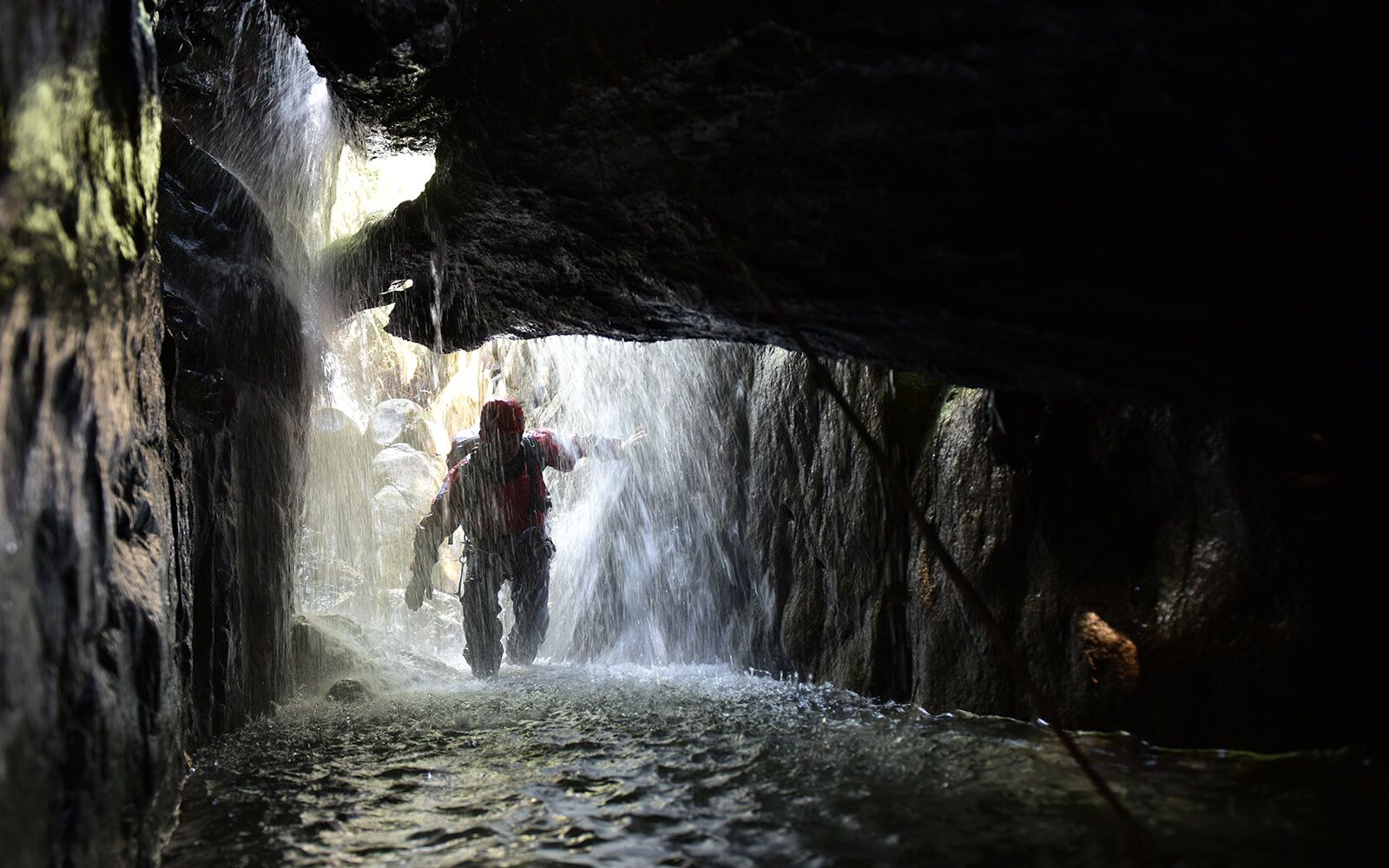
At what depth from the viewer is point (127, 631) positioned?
2268mm

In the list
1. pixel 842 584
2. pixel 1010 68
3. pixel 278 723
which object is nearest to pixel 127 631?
pixel 1010 68

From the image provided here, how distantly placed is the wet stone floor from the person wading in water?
3.20 m

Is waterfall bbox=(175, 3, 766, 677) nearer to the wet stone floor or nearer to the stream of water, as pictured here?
the stream of water

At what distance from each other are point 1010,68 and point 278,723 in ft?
16.5

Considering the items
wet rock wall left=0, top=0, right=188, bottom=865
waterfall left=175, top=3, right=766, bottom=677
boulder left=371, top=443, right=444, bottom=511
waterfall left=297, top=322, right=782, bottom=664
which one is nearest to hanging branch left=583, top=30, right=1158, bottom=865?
wet rock wall left=0, top=0, right=188, bottom=865

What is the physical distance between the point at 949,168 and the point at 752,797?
2160 millimetres

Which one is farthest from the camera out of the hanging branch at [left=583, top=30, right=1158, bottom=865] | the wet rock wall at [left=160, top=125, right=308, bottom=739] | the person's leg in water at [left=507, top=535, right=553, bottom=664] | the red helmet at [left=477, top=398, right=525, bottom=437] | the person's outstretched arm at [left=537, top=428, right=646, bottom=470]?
the person's outstretched arm at [left=537, top=428, right=646, bottom=470]

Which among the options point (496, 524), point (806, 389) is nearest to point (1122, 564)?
point (806, 389)

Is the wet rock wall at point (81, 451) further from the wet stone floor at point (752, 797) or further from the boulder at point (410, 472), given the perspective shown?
the boulder at point (410, 472)

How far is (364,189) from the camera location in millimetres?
6789

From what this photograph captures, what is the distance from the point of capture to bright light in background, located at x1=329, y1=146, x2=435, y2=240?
5906 mm

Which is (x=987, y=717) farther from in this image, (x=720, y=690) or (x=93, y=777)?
(x=93, y=777)

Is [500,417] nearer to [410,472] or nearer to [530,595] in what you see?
[530,595]

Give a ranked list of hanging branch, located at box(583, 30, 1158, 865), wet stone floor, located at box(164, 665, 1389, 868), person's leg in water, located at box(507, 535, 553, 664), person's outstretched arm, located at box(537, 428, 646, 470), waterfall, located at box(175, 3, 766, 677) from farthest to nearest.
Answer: person's outstretched arm, located at box(537, 428, 646, 470), person's leg in water, located at box(507, 535, 553, 664), waterfall, located at box(175, 3, 766, 677), wet stone floor, located at box(164, 665, 1389, 868), hanging branch, located at box(583, 30, 1158, 865)
